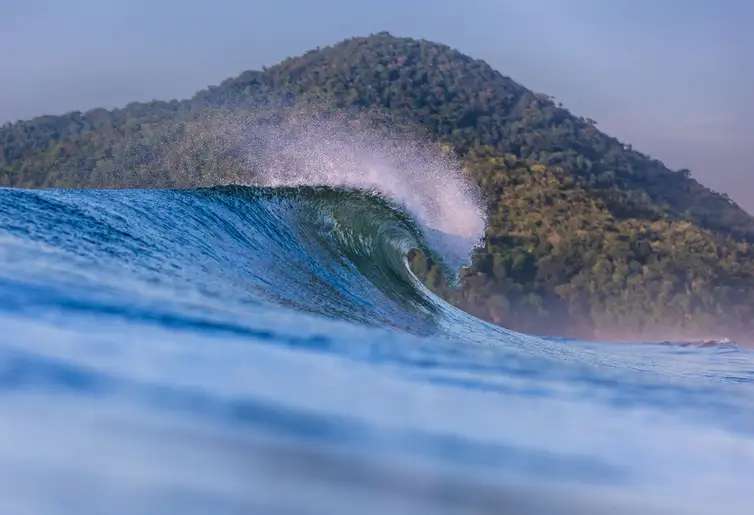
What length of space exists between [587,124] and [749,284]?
145 ft

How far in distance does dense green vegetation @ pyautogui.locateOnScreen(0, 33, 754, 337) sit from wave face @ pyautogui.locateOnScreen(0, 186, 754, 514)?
15501 millimetres

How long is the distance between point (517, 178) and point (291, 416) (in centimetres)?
4932

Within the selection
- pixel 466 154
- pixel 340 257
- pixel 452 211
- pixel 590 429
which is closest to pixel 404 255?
pixel 452 211

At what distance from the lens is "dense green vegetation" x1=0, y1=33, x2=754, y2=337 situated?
35.5m

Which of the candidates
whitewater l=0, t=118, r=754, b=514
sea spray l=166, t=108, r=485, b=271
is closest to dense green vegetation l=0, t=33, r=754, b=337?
sea spray l=166, t=108, r=485, b=271

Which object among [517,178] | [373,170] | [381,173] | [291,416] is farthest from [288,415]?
[517,178]

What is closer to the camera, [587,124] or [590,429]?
[590,429]

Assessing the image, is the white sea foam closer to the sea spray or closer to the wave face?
the sea spray

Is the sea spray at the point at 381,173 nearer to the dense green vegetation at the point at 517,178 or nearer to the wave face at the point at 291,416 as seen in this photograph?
the dense green vegetation at the point at 517,178

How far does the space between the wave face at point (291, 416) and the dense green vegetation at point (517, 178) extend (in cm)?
1550

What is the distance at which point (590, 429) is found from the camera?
262 cm

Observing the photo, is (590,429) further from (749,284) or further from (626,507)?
(749,284)

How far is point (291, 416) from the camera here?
2.12m

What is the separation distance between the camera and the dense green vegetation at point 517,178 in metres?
35.5
